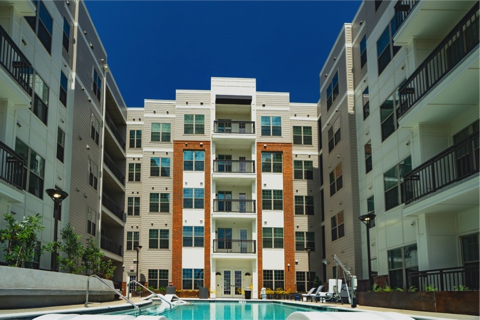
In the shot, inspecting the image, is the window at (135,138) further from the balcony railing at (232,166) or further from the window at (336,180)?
the window at (336,180)

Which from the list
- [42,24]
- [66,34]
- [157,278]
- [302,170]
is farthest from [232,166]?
[42,24]

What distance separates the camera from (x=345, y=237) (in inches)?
1179

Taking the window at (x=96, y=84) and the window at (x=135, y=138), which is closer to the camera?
the window at (x=96, y=84)

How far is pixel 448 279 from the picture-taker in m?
16.5

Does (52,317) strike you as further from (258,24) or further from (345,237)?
(258,24)

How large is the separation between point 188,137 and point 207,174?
3173 mm

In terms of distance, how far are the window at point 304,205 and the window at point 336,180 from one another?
6.86m

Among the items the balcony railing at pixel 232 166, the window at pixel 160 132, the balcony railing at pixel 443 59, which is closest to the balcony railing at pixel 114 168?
the window at pixel 160 132

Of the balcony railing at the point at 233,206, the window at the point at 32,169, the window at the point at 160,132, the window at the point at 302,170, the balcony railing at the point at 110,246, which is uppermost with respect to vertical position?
the window at the point at 160,132

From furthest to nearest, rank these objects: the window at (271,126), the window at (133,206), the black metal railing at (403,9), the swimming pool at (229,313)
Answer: the window at (271,126), the window at (133,206), the black metal railing at (403,9), the swimming pool at (229,313)

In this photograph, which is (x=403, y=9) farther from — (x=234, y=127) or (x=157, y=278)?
(x=157, y=278)

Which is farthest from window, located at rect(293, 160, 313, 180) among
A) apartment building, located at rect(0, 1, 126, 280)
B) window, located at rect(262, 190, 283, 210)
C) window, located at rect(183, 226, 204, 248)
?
apartment building, located at rect(0, 1, 126, 280)

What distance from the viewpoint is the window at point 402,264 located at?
19547 mm

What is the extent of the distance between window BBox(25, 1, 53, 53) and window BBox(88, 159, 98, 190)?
8548 millimetres
